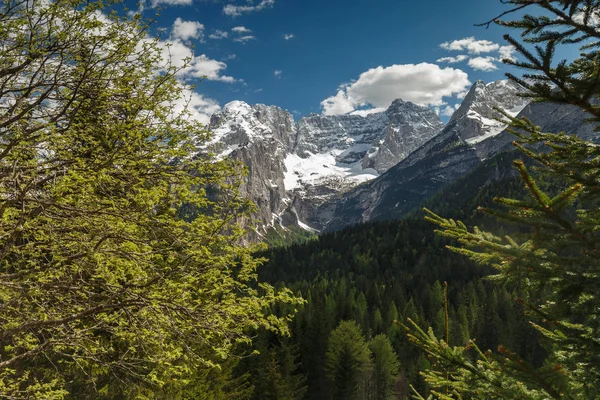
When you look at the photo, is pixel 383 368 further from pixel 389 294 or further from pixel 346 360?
pixel 389 294

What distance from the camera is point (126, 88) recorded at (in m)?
8.48

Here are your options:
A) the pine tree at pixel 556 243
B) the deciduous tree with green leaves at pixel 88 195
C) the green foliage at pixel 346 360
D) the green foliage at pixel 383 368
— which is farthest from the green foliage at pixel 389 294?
the pine tree at pixel 556 243

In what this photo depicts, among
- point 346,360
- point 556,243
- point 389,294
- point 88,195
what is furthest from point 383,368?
point 556,243

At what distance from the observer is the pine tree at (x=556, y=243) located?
364cm

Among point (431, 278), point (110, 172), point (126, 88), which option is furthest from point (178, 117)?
point (431, 278)

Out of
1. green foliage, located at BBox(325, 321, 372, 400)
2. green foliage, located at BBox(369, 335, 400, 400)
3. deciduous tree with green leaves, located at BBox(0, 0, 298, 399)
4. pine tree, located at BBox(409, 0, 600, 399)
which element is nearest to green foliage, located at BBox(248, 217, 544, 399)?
green foliage, located at BBox(369, 335, 400, 400)

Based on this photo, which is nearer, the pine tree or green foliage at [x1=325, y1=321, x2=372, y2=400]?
the pine tree

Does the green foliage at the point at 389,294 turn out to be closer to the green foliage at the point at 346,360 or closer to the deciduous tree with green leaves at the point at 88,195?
the green foliage at the point at 346,360

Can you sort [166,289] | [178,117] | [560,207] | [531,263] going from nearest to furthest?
[560,207], [531,263], [166,289], [178,117]

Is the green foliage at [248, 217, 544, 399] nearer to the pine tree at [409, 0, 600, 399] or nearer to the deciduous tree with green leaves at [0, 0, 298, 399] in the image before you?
the deciduous tree with green leaves at [0, 0, 298, 399]

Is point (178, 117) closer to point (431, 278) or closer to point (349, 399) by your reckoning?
point (349, 399)

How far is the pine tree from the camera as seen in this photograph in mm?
3639

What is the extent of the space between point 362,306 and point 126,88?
72554 millimetres

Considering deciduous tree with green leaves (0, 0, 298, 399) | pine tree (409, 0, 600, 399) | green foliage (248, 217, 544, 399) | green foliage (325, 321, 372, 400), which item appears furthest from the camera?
green foliage (248, 217, 544, 399)
